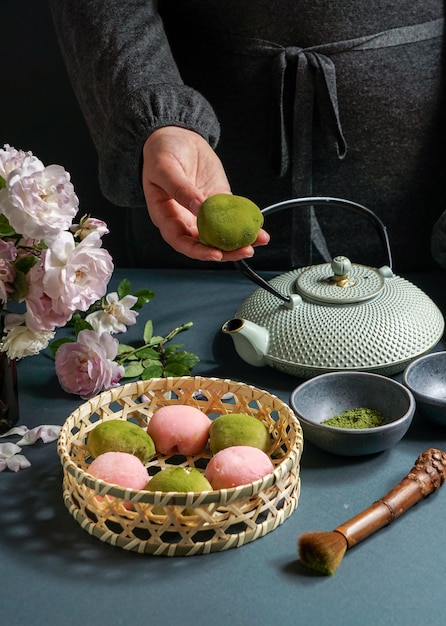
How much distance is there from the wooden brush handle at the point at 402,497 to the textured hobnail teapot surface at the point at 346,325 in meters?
0.19

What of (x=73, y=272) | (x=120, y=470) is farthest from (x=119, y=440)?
(x=73, y=272)

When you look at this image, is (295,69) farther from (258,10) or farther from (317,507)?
(317,507)

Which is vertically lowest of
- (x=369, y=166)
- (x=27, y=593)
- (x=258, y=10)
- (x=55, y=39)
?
(x=27, y=593)

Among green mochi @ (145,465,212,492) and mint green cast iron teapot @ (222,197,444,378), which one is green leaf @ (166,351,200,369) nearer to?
mint green cast iron teapot @ (222,197,444,378)

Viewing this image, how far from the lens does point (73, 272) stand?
82 cm

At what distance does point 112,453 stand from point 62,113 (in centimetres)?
118

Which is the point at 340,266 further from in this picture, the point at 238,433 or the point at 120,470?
the point at 120,470

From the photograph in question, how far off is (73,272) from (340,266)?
0.38 m

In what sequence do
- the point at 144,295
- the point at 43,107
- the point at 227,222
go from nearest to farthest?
the point at 227,222
the point at 144,295
the point at 43,107

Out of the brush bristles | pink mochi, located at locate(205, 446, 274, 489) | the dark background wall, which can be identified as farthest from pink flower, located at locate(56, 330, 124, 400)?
the dark background wall

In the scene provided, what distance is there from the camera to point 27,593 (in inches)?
27.1

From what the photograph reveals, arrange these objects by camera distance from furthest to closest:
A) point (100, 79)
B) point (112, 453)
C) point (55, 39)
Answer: point (55, 39) → point (100, 79) → point (112, 453)

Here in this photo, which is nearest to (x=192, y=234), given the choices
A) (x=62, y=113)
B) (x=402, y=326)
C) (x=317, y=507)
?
(x=402, y=326)

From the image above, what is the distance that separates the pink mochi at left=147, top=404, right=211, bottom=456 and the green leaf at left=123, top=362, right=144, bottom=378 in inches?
7.7
